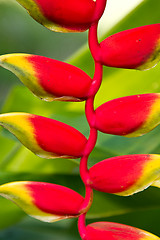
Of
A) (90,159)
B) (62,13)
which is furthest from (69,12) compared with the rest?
(90,159)

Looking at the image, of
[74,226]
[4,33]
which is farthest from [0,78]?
[74,226]

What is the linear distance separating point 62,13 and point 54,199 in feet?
0.35

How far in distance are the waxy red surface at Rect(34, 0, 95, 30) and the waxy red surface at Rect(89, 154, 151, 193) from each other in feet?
0.27

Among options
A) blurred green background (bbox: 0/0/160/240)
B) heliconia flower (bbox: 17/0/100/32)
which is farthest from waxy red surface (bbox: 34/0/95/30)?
blurred green background (bbox: 0/0/160/240)

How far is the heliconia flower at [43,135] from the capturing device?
0.83ft

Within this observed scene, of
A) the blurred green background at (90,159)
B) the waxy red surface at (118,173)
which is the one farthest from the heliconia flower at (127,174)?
the blurred green background at (90,159)

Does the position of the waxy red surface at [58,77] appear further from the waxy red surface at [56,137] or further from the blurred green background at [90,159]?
the blurred green background at [90,159]

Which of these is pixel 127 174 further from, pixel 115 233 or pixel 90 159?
pixel 90 159

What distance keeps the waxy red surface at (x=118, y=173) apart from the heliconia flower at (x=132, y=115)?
0.02m

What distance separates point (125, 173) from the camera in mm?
259

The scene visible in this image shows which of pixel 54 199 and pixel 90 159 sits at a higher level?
pixel 54 199

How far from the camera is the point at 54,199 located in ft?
0.86

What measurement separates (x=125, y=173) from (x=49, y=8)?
102 mm

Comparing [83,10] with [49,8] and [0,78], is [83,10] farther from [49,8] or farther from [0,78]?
[0,78]
